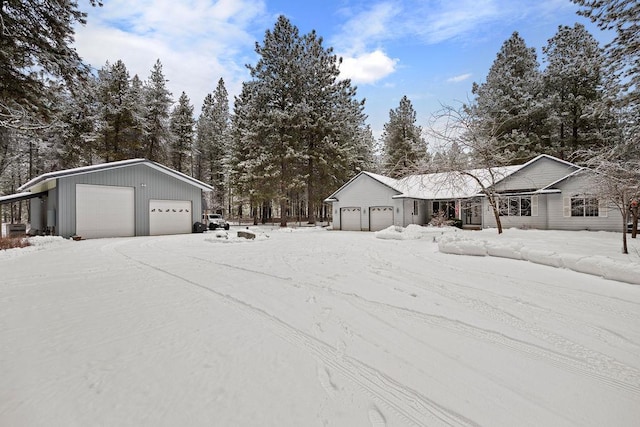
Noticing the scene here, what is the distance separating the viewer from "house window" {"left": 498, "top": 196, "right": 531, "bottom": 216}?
17.5 m

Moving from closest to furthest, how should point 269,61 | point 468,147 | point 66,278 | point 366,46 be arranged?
point 66,278
point 366,46
point 468,147
point 269,61

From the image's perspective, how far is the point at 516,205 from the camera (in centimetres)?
1803

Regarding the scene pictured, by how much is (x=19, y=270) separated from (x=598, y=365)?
32.7 feet

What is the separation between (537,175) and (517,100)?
10441mm

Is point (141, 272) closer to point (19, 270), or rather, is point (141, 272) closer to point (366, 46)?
point (19, 270)

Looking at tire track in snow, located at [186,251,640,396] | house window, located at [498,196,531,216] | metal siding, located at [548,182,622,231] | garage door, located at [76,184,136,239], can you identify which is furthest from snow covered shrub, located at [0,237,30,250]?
metal siding, located at [548,182,622,231]

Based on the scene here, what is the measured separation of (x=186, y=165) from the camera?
31.3 metres

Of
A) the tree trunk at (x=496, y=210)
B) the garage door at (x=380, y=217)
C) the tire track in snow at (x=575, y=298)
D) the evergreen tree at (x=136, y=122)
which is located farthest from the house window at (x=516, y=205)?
the evergreen tree at (x=136, y=122)

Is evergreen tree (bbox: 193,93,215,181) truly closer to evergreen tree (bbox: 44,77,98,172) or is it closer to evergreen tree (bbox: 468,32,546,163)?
evergreen tree (bbox: 44,77,98,172)

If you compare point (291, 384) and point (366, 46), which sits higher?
point (366, 46)

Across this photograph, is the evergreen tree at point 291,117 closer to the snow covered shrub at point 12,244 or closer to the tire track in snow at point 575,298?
the snow covered shrub at point 12,244

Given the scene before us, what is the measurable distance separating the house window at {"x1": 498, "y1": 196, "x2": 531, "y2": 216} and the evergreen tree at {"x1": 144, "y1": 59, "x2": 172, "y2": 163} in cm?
2698

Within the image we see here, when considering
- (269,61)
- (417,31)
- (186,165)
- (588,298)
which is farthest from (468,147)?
(186,165)

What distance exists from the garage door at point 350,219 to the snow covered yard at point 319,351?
15816mm
